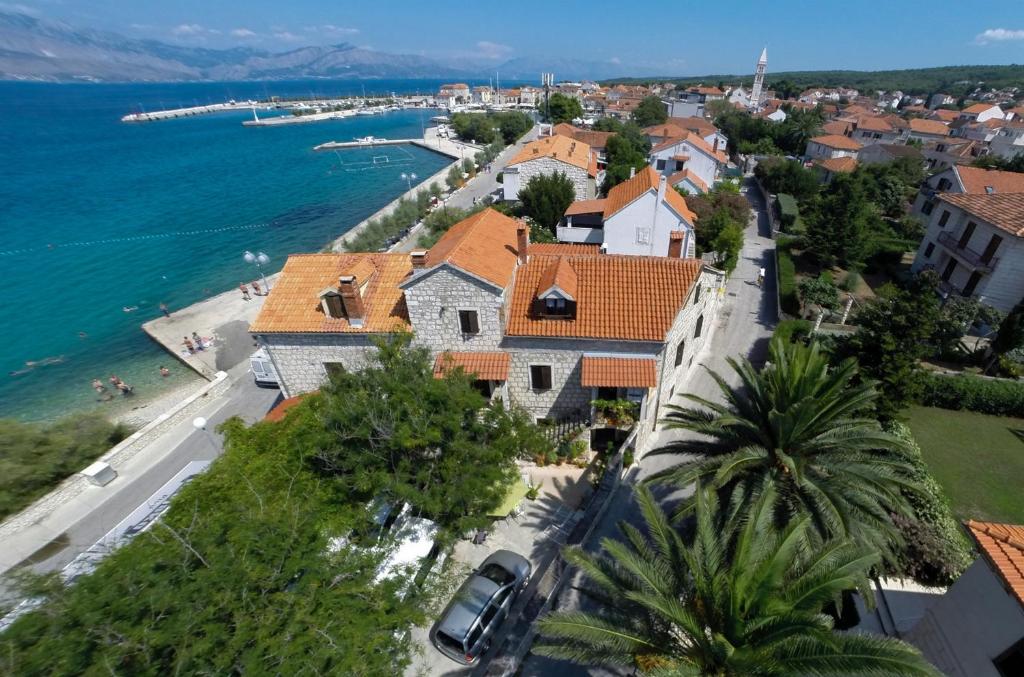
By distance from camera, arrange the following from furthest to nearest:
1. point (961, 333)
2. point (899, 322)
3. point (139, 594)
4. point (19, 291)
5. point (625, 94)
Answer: point (625, 94) < point (19, 291) < point (961, 333) < point (899, 322) < point (139, 594)

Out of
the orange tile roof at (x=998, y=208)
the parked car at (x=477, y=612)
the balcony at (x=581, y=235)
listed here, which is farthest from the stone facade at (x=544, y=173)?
the parked car at (x=477, y=612)

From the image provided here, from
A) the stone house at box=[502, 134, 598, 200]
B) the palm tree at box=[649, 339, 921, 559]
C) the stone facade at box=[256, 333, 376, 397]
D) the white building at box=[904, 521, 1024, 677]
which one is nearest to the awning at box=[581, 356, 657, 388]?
the palm tree at box=[649, 339, 921, 559]

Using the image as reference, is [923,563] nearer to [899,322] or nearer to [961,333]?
[899,322]

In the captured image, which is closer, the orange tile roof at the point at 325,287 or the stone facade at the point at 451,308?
the stone facade at the point at 451,308

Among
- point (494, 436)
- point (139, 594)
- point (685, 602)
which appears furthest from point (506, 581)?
point (139, 594)

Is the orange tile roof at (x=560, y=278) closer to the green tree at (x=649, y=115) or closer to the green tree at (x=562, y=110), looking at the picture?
the green tree at (x=649, y=115)
